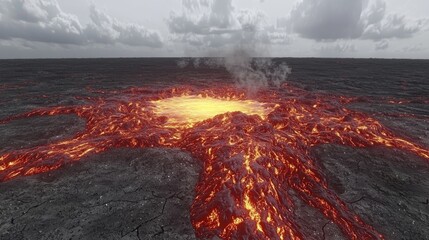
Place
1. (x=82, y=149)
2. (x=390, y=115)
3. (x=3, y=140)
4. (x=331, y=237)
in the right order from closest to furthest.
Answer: (x=331, y=237), (x=82, y=149), (x=3, y=140), (x=390, y=115)

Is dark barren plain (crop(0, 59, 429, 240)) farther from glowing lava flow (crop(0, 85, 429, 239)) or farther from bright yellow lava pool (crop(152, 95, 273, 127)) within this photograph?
bright yellow lava pool (crop(152, 95, 273, 127))

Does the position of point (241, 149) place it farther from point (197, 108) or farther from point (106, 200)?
point (197, 108)

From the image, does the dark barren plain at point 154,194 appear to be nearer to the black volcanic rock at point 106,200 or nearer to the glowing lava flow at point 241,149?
the black volcanic rock at point 106,200

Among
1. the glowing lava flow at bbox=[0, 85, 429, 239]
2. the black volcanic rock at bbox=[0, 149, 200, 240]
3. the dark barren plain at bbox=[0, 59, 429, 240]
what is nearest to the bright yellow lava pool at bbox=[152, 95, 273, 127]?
the glowing lava flow at bbox=[0, 85, 429, 239]

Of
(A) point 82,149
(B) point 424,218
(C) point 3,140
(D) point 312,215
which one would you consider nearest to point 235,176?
(D) point 312,215

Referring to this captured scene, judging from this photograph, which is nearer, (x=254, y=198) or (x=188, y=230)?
(x=188, y=230)

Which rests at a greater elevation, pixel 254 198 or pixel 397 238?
pixel 254 198

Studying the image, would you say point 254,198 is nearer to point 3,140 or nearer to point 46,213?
point 46,213
